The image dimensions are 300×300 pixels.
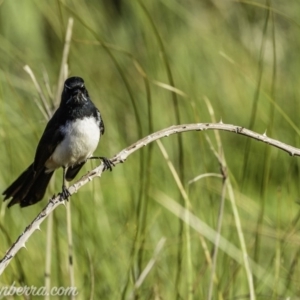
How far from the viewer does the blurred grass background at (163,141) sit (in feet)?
10.9

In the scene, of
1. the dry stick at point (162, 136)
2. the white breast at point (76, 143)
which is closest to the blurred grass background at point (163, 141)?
the white breast at point (76, 143)

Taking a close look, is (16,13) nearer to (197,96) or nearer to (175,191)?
(197,96)

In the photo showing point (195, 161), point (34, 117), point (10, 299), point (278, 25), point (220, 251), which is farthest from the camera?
point (278, 25)

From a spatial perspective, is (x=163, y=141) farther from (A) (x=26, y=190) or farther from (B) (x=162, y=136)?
(B) (x=162, y=136)

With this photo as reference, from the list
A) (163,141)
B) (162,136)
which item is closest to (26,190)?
(162,136)

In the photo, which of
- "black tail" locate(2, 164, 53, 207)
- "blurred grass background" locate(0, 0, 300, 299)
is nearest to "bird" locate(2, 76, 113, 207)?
"black tail" locate(2, 164, 53, 207)

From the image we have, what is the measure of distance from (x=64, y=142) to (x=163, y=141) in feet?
5.79

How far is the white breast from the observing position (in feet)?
10.6

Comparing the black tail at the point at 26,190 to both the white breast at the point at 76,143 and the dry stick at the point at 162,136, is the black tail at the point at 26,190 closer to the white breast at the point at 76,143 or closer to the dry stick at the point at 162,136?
the white breast at the point at 76,143

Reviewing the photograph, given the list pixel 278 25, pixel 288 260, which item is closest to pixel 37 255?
pixel 288 260

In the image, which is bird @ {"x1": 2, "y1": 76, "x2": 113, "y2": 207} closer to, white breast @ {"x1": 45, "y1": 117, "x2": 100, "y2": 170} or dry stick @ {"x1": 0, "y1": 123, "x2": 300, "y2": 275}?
white breast @ {"x1": 45, "y1": 117, "x2": 100, "y2": 170}

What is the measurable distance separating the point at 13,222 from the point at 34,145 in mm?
592

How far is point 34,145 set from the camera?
436 centimetres

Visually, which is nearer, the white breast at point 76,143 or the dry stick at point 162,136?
the dry stick at point 162,136
